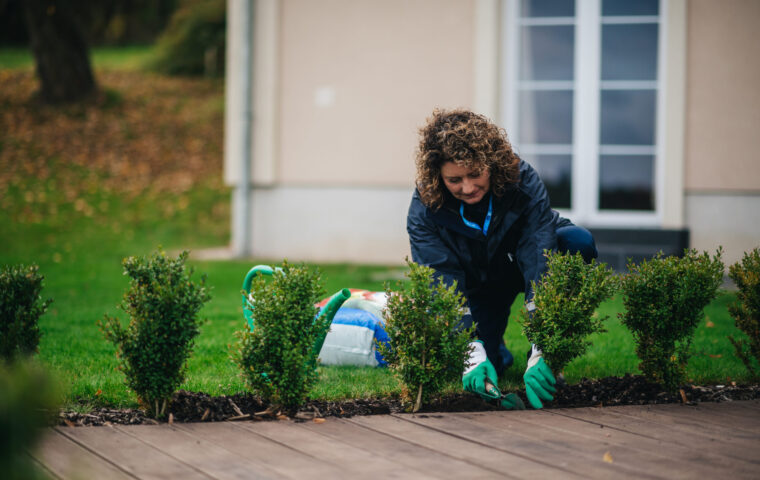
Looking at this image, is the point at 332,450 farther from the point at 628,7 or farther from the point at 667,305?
the point at 628,7

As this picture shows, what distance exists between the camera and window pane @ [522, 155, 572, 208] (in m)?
8.91

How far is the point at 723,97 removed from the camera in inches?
329

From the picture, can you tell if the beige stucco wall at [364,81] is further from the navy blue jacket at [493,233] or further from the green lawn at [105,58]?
the green lawn at [105,58]

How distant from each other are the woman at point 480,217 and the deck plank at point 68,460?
4.97 feet

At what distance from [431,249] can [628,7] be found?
5977 millimetres

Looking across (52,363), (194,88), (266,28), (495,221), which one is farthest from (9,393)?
(194,88)

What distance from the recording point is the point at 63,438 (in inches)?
115

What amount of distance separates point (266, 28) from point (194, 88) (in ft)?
34.1

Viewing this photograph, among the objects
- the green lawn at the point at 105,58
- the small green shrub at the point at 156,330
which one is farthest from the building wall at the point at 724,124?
the green lawn at the point at 105,58

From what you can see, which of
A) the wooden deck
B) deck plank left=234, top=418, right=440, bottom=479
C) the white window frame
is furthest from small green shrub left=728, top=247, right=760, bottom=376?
the white window frame

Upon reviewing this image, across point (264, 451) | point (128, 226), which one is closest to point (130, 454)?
point (264, 451)

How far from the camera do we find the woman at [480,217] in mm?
3625

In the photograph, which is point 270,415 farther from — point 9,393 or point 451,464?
point 9,393

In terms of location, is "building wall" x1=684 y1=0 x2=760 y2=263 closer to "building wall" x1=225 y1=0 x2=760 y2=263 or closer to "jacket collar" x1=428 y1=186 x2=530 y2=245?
"building wall" x1=225 y1=0 x2=760 y2=263
